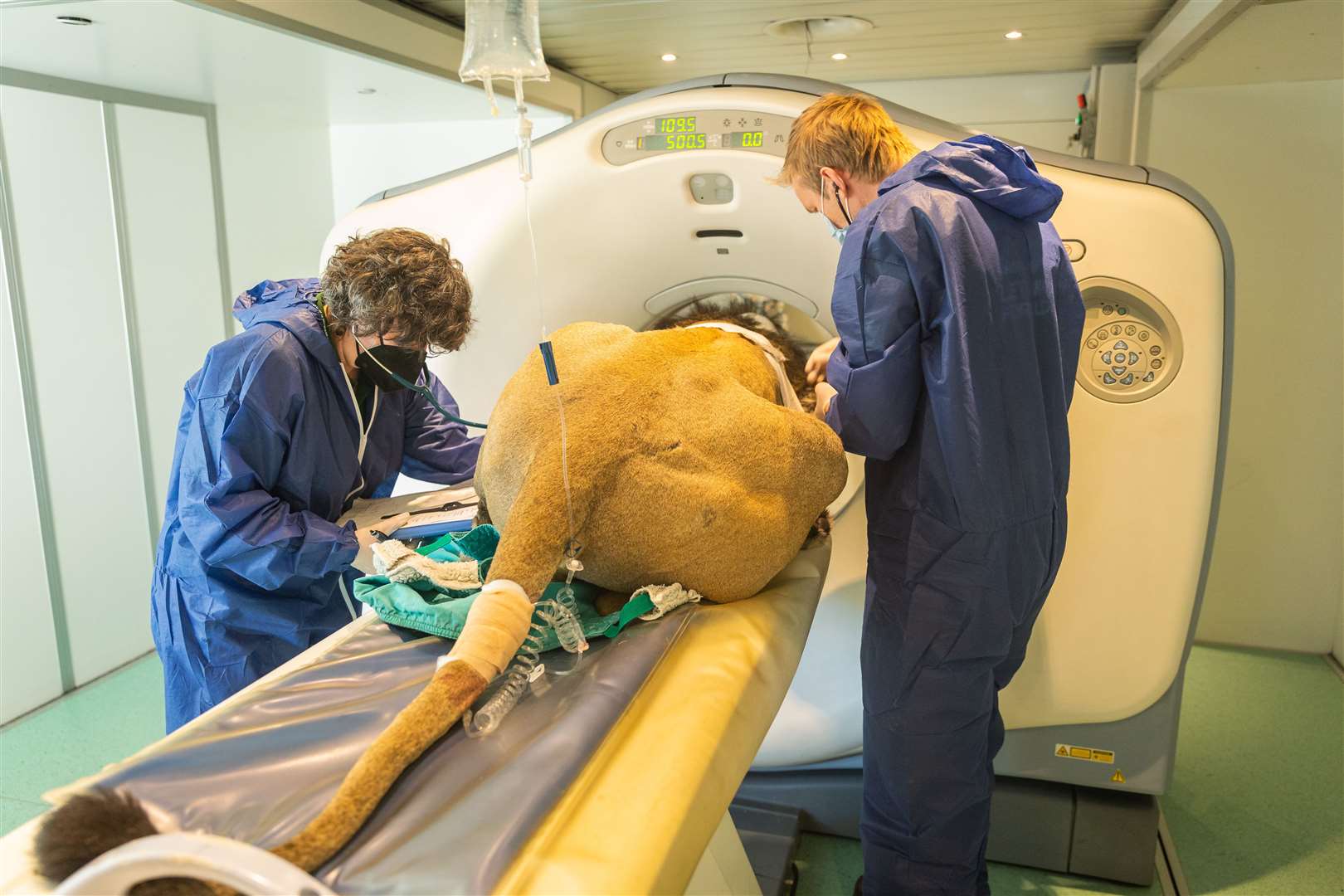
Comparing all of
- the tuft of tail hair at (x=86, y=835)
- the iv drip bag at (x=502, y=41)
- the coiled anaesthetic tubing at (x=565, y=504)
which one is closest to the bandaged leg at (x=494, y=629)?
the coiled anaesthetic tubing at (x=565, y=504)

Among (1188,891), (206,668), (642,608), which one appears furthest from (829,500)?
(1188,891)

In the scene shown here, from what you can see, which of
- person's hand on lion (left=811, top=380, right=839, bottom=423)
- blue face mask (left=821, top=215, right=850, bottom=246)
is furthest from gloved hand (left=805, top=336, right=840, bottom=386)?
blue face mask (left=821, top=215, right=850, bottom=246)

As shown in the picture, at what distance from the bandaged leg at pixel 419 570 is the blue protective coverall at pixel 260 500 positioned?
0.35 metres

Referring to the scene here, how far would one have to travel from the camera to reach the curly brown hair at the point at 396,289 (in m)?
1.61

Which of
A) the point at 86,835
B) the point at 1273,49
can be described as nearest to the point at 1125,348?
the point at 1273,49

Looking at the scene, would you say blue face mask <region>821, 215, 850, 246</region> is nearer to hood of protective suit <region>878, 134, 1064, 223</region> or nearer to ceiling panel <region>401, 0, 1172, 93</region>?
hood of protective suit <region>878, 134, 1064, 223</region>

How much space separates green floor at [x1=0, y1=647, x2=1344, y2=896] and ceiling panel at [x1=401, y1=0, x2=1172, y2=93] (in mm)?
1853

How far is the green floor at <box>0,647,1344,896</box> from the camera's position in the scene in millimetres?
2109

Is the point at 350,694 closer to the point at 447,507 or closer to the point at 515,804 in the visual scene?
the point at 515,804

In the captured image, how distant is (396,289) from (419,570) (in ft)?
1.74

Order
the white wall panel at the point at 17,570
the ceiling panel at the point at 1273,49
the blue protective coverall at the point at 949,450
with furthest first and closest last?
the white wall panel at the point at 17,570
the ceiling panel at the point at 1273,49
the blue protective coverall at the point at 949,450

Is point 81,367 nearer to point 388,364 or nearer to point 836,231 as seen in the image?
point 388,364

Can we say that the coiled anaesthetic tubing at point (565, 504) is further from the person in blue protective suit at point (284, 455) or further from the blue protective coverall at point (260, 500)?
the blue protective coverall at point (260, 500)

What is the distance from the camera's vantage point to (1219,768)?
99.0 inches
